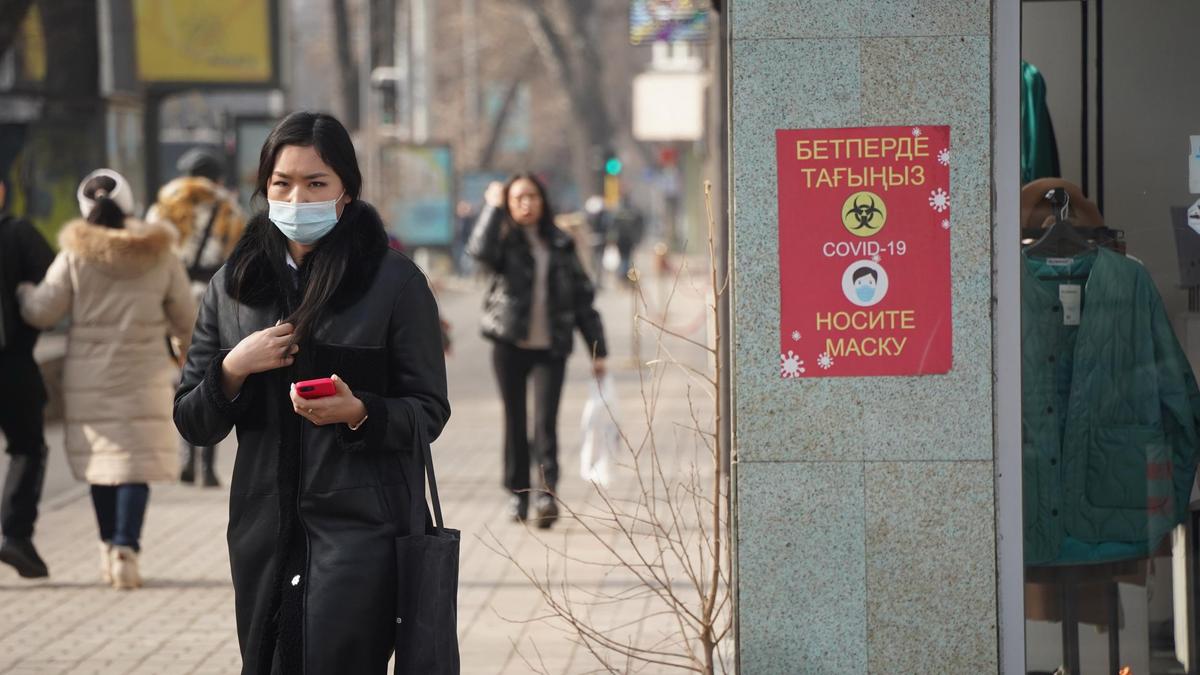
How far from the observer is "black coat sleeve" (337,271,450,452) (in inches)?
170

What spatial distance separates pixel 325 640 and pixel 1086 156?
3059 mm

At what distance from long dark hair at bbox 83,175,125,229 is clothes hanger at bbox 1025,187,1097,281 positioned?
4.68 meters

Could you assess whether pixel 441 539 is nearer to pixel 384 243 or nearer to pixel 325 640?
pixel 325 640

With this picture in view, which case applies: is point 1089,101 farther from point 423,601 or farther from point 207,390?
point 207,390

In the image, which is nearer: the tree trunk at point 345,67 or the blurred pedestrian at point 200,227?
the blurred pedestrian at point 200,227

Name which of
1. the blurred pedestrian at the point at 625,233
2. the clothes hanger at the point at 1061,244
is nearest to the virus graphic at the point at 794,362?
the clothes hanger at the point at 1061,244

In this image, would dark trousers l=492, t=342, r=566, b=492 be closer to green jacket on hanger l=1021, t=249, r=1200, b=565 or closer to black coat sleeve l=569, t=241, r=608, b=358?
black coat sleeve l=569, t=241, r=608, b=358

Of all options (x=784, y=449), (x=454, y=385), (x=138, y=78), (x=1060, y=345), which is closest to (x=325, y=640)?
(x=784, y=449)

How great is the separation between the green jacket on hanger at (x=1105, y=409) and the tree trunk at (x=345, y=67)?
76.3 feet

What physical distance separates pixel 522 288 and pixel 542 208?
1.44ft

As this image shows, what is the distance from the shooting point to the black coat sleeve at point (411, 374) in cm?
432

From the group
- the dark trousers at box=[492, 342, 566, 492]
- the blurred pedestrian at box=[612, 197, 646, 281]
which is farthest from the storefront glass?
the blurred pedestrian at box=[612, 197, 646, 281]

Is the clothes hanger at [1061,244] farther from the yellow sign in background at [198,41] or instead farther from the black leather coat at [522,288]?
the yellow sign in background at [198,41]

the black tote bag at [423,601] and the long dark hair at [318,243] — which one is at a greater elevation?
the long dark hair at [318,243]
